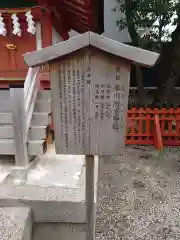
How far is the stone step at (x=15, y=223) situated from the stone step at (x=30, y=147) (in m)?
1.46

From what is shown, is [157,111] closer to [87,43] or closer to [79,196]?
[79,196]

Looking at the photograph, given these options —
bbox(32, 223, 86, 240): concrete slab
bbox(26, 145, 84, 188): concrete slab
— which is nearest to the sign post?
bbox(32, 223, 86, 240): concrete slab

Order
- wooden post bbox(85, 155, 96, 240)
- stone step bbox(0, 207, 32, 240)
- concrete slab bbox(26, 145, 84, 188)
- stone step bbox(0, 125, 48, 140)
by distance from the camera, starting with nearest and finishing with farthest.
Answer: wooden post bbox(85, 155, 96, 240), stone step bbox(0, 207, 32, 240), concrete slab bbox(26, 145, 84, 188), stone step bbox(0, 125, 48, 140)

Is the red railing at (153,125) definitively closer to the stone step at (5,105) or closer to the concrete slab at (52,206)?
the stone step at (5,105)

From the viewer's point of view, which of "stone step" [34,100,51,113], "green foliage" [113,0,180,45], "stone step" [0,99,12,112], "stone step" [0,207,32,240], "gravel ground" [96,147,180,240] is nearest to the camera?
"stone step" [0,207,32,240]

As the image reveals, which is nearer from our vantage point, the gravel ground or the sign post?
the sign post

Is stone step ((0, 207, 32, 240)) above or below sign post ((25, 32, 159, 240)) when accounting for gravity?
below

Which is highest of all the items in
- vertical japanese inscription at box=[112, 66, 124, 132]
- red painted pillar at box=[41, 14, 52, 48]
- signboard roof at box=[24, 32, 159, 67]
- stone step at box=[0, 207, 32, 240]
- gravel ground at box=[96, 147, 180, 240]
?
red painted pillar at box=[41, 14, 52, 48]

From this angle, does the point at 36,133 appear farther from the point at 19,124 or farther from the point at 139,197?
the point at 139,197

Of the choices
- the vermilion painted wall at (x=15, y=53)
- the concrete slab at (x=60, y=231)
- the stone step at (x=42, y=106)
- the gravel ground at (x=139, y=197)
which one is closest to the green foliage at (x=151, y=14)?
the vermilion painted wall at (x=15, y=53)

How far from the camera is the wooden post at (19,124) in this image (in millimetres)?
4117

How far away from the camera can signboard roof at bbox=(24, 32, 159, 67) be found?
2036mm

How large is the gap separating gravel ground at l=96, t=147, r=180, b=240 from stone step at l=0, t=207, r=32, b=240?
1327 millimetres

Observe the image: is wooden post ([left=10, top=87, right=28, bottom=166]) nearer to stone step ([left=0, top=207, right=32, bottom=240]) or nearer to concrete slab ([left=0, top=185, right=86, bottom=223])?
concrete slab ([left=0, top=185, right=86, bottom=223])
